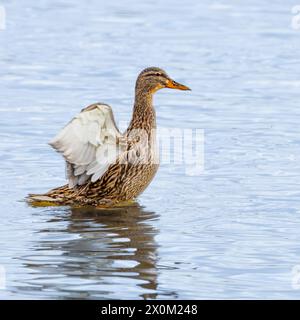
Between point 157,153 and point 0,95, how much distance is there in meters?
4.59

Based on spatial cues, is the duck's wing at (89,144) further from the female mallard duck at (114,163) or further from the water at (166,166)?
the water at (166,166)

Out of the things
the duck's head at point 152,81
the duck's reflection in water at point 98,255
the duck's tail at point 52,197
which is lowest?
the duck's reflection in water at point 98,255

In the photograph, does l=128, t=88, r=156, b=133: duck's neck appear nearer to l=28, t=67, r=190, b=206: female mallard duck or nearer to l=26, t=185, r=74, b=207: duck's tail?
l=28, t=67, r=190, b=206: female mallard duck

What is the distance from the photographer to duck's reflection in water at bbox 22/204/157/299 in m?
8.46

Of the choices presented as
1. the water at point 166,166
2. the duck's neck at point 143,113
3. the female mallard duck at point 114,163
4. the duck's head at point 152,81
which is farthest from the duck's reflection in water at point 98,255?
the duck's head at point 152,81

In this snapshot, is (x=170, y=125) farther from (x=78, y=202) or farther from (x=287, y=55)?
(x=287, y=55)

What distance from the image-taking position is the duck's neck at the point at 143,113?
11430 mm

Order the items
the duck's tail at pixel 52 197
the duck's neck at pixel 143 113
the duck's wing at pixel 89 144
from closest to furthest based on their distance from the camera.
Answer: the duck's wing at pixel 89 144, the duck's tail at pixel 52 197, the duck's neck at pixel 143 113

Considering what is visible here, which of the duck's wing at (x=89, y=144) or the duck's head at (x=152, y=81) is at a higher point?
the duck's head at (x=152, y=81)

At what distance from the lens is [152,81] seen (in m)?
11.7

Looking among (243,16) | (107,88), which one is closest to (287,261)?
(107,88)

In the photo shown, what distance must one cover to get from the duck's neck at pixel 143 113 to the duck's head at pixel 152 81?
0.04 meters

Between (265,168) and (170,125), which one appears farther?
(170,125)
